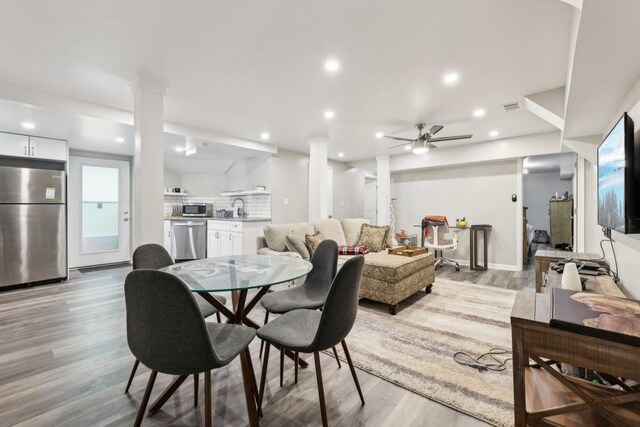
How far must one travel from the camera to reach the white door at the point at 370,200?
7934 mm

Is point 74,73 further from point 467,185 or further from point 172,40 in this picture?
point 467,185

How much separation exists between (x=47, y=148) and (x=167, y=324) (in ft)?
16.3

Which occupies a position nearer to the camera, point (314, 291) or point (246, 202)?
point (314, 291)

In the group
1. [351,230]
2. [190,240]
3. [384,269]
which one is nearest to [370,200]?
[351,230]

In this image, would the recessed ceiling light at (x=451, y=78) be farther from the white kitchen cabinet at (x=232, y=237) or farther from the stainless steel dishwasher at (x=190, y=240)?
the stainless steel dishwasher at (x=190, y=240)

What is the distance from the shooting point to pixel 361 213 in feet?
25.8

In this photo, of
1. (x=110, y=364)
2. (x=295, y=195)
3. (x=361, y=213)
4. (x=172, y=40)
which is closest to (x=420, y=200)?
(x=361, y=213)

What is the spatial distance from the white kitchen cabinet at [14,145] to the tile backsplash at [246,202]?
2668 mm

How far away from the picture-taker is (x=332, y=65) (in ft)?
8.43

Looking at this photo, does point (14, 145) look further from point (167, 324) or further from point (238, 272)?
point (167, 324)

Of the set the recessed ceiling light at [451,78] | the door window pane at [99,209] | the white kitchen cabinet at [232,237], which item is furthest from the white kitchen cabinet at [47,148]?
the recessed ceiling light at [451,78]

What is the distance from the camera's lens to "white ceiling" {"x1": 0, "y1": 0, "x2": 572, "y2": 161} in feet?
6.16

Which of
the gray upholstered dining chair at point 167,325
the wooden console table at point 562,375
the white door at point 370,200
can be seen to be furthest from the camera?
the white door at point 370,200

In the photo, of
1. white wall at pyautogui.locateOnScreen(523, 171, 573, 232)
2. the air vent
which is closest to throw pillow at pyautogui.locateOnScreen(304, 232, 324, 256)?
the air vent
